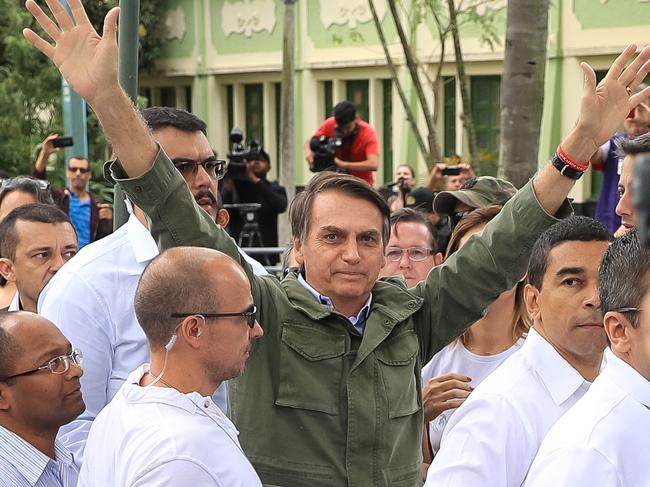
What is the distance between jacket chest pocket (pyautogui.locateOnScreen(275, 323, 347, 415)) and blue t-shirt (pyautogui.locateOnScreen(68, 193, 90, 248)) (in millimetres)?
7506

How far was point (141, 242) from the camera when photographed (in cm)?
402

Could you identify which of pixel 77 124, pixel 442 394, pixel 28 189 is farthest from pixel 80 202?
pixel 442 394

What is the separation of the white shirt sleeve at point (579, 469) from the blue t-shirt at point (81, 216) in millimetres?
8592

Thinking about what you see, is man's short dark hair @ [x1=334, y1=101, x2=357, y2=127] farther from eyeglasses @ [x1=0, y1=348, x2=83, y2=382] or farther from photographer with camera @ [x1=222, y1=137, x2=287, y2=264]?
eyeglasses @ [x1=0, y1=348, x2=83, y2=382]

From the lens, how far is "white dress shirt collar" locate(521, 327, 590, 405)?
3.36 meters

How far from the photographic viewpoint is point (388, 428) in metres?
3.47

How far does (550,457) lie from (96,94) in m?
1.61

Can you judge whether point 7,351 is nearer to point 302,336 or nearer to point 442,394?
point 302,336

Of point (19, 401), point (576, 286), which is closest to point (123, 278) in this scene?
point (19, 401)

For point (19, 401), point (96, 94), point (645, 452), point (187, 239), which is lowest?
point (19, 401)

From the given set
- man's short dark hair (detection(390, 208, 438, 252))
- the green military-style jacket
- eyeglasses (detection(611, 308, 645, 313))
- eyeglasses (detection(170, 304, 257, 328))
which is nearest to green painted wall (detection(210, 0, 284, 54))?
man's short dark hair (detection(390, 208, 438, 252))

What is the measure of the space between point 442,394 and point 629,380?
1653 mm

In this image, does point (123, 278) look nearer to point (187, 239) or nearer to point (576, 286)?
point (187, 239)

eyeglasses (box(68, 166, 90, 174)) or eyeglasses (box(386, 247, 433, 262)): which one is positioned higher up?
eyeglasses (box(386, 247, 433, 262))
